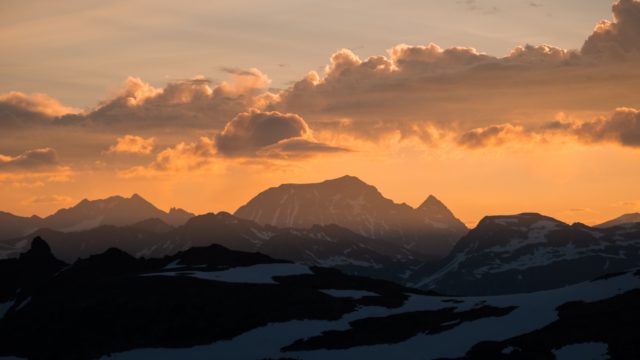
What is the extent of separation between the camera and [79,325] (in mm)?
168125

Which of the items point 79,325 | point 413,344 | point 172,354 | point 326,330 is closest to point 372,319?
point 326,330

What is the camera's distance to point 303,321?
161 m

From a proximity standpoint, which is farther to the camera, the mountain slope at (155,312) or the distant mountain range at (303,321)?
the mountain slope at (155,312)

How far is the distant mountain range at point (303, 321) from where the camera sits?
130375 mm

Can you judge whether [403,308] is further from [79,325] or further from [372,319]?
[79,325]

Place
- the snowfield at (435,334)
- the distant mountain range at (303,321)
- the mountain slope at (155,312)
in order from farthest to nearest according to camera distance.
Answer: the mountain slope at (155,312) → the snowfield at (435,334) → the distant mountain range at (303,321)

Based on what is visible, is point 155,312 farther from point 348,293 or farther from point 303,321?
point 348,293

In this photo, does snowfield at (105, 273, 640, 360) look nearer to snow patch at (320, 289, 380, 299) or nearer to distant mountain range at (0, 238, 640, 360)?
distant mountain range at (0, 238, 640, 360)

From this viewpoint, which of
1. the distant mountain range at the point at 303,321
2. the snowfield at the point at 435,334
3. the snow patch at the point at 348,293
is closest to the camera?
the distant mountain range at the point at 303,321

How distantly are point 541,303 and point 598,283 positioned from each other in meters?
15.2

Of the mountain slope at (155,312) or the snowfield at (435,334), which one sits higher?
the mountain slope at (155,312)

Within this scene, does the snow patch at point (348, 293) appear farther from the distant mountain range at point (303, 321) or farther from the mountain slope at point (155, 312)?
the mountain slope at point (155, 312)

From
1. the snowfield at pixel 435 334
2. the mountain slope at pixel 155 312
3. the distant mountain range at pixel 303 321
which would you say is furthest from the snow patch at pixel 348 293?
the snowfield at pixel 435 334

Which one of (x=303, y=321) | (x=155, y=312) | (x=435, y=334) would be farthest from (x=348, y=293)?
(x=435, y=334)
